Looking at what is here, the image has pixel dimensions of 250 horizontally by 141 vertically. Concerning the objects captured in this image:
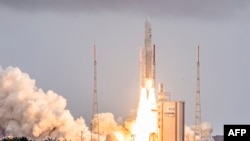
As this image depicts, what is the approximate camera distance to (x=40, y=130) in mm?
94312

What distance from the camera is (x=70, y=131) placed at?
3728 inches

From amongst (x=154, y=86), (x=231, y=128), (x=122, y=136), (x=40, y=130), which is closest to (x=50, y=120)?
(x=40, y=130)

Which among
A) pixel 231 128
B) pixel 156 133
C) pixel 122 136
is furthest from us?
pixel 122 136

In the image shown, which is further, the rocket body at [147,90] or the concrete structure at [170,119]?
the rocket body at [147,90]

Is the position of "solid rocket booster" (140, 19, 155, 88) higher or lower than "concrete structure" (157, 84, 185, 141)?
higher

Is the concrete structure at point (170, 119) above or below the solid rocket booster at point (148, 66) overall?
below

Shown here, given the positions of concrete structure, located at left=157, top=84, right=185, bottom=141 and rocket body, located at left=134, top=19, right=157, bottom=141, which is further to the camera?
rocket body, located at left=134, top=19, right=157, bottom=141

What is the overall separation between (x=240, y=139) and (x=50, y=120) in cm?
4976

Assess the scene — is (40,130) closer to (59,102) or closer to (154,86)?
(59,102)

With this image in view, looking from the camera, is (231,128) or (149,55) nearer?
(231,128)

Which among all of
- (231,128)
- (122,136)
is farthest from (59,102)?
(231,128)

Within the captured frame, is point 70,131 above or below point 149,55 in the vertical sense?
below

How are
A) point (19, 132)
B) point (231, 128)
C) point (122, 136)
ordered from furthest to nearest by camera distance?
point (19, 132) → point (122, 136) → point (231, 128)

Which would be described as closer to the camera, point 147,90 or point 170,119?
point 170,119
